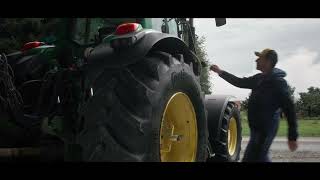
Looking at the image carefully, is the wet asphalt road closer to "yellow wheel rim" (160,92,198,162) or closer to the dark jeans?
the dark jeans

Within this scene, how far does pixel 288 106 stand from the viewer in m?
4.29

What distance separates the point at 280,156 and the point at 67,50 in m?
3.89

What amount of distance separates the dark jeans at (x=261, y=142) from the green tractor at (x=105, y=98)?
0.51 metres

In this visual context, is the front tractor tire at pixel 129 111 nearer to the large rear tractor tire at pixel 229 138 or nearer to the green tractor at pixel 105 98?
the green tractor at pixel 105 98

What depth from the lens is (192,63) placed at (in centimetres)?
450

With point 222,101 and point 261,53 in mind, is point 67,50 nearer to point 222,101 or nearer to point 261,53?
point 261,53

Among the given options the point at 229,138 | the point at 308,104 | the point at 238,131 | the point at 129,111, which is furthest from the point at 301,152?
the point at 129,111

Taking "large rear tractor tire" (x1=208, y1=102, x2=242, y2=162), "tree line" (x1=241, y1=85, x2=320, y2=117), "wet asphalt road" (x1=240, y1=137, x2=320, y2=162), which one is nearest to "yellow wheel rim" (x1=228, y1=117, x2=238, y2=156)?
"large rear tractor tire" (x1=208, y1=102, x2=242, y2=162)

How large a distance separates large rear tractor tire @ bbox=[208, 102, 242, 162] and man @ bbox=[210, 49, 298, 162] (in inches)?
40.2

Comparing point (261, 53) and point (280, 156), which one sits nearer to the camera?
point (261, 53)

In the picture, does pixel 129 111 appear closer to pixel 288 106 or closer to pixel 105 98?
pixel 105 98

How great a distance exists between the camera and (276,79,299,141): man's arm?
4.22m

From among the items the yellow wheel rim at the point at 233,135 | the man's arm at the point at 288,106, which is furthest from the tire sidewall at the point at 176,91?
the yellow wheel rim at the point at 233,135
